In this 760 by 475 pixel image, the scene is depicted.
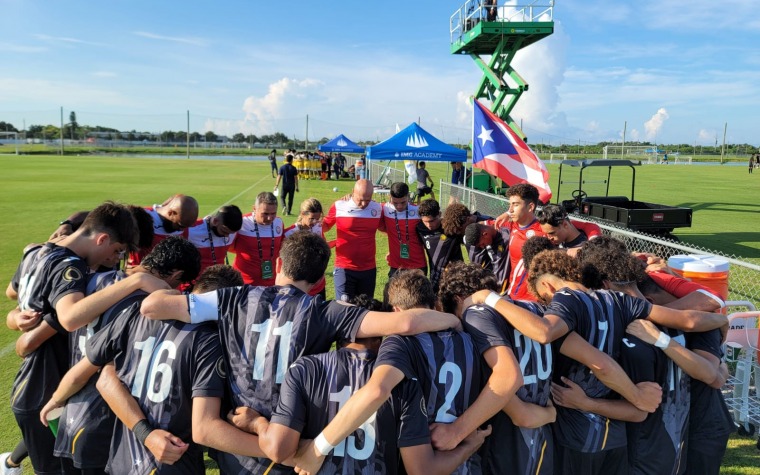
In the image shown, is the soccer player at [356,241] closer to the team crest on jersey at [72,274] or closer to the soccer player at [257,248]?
the soccer player at [257,248]

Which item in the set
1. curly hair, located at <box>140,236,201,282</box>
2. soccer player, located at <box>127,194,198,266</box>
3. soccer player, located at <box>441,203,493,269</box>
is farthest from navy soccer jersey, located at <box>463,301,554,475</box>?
soccer player, located at <box>127,194,198,266</box>

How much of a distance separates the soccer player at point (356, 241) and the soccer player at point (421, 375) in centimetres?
368

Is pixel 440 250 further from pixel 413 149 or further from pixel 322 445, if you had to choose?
pixel 413 149

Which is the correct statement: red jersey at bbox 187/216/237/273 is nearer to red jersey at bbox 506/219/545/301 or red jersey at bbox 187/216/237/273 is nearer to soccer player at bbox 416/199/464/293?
soccer player at bbox 416/199/464/293

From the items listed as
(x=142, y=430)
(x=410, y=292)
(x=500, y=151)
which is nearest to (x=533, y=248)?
(x=410, y=292)

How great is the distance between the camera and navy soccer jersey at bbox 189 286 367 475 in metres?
2.33

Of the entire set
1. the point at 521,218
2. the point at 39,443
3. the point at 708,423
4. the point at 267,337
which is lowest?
the point at 39,443

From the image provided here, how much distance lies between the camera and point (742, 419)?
13.8 ft

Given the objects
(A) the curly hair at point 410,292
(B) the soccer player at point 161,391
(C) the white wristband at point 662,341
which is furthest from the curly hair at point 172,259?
(C) the white wristband at point 662,341

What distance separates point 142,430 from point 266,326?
2.62 ft

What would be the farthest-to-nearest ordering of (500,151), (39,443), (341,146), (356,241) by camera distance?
(341,146) → (500,151) → (356,241) → (39,443)

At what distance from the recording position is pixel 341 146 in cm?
2953

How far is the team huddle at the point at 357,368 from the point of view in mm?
2189

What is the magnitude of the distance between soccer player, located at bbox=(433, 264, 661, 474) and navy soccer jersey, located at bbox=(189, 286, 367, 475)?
608 millimetres
